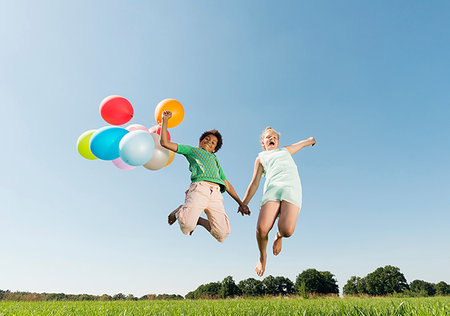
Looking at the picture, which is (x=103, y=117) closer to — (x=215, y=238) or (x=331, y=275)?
(x=215, y=238)

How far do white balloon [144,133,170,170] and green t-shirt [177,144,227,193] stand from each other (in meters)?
0.54

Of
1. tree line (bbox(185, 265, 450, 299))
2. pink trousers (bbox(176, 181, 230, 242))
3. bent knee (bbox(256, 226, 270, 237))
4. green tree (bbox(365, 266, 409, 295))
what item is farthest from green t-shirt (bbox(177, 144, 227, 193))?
green tree (bbox(365, 266, 409, 295))

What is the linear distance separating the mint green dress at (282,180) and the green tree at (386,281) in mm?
67340

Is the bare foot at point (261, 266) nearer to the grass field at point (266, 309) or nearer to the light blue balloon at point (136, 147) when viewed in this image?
the grass field at point (266, 309)

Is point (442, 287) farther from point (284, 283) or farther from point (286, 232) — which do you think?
point (286, 232)

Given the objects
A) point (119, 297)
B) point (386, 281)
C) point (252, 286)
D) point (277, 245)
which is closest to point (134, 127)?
point (277, 245)

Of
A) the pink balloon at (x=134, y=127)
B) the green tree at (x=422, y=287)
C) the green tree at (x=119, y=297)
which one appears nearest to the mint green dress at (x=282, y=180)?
the pink balloon at (x=134, y=127)

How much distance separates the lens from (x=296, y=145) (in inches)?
178

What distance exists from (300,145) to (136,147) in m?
2.50

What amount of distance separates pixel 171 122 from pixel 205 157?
1.20m

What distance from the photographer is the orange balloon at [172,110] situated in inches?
196

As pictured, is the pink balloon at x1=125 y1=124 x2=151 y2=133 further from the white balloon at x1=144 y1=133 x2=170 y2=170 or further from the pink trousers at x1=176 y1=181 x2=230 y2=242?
the pink trousers at x1=176 y1=181 x2=230 y2=242

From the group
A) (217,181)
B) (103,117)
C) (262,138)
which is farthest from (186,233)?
(103,117)

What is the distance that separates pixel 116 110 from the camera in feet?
17.0
